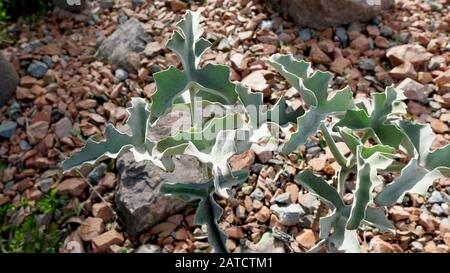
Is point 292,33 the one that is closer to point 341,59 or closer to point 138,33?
point 341,59

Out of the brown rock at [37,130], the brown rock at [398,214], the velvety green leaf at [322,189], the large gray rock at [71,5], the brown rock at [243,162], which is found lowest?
the brown rock at [37,130]

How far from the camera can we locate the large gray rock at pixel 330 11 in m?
2.22

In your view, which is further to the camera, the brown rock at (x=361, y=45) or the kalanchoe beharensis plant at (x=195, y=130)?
the brown rock at (x=361, y=45)

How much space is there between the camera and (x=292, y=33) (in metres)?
2.26

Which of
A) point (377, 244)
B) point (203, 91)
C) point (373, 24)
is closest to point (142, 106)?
point (203, 91)

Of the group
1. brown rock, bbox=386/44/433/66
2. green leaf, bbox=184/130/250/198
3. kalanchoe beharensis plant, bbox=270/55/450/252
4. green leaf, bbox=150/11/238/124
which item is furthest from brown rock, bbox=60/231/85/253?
brown rock, bbox=386/44/433/66

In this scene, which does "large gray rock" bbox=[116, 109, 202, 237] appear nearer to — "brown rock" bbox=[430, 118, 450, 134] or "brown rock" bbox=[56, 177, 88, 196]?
"brown rock" bbox=[56, 177, 88, 196]

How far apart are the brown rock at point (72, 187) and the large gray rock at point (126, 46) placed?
Answer: 58 cm

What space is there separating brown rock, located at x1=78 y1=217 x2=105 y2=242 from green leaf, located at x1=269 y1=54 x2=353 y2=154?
2.41ft

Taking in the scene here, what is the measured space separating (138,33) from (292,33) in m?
0.66

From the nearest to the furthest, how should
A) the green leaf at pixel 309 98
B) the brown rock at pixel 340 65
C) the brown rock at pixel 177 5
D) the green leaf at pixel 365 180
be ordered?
the green leaf at pixel 365 180, the green leaf at pixel 309 98, the brown rock at pixel 340 65, the brown rock at pixel 177 5

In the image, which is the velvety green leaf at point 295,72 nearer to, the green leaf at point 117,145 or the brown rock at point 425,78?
the green leaf at point 117,145

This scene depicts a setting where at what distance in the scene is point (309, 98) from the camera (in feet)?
4.42

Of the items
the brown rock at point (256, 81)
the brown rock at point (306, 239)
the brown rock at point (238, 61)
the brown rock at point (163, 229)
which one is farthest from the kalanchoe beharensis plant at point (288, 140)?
the brown rock at point (238, 61)
